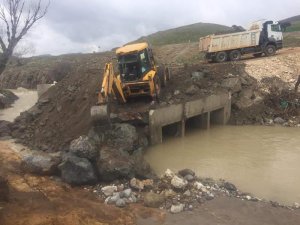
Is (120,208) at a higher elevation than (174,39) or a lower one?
lower

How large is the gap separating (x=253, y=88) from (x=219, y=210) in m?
13.8

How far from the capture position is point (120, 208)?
10641 millimetres

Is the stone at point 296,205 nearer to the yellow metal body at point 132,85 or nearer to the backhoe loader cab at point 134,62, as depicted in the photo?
the yellow metal body at point 132,85

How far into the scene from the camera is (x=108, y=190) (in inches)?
460

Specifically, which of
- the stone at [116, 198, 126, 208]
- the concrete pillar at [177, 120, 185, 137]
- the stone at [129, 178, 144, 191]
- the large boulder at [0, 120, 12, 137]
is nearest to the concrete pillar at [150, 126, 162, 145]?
the concrete pillar at [177, 120, 185, 137]

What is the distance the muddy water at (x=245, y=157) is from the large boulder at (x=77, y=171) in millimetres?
3098

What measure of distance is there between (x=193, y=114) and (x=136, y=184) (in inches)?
339

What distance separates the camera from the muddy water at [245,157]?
12785 mm

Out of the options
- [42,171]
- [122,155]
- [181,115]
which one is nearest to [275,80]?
[181,115]

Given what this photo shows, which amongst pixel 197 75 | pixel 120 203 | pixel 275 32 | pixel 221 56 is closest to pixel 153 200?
pixel 120 203

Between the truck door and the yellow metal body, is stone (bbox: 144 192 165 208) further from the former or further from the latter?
the truck door

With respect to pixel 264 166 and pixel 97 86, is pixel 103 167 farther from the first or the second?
pixel 97 86

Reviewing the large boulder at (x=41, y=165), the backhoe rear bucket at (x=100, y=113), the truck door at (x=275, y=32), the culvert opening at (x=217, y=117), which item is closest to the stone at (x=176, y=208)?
the large boulder at (x=41, y=165)

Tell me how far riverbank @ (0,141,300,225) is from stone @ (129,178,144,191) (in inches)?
34.2
